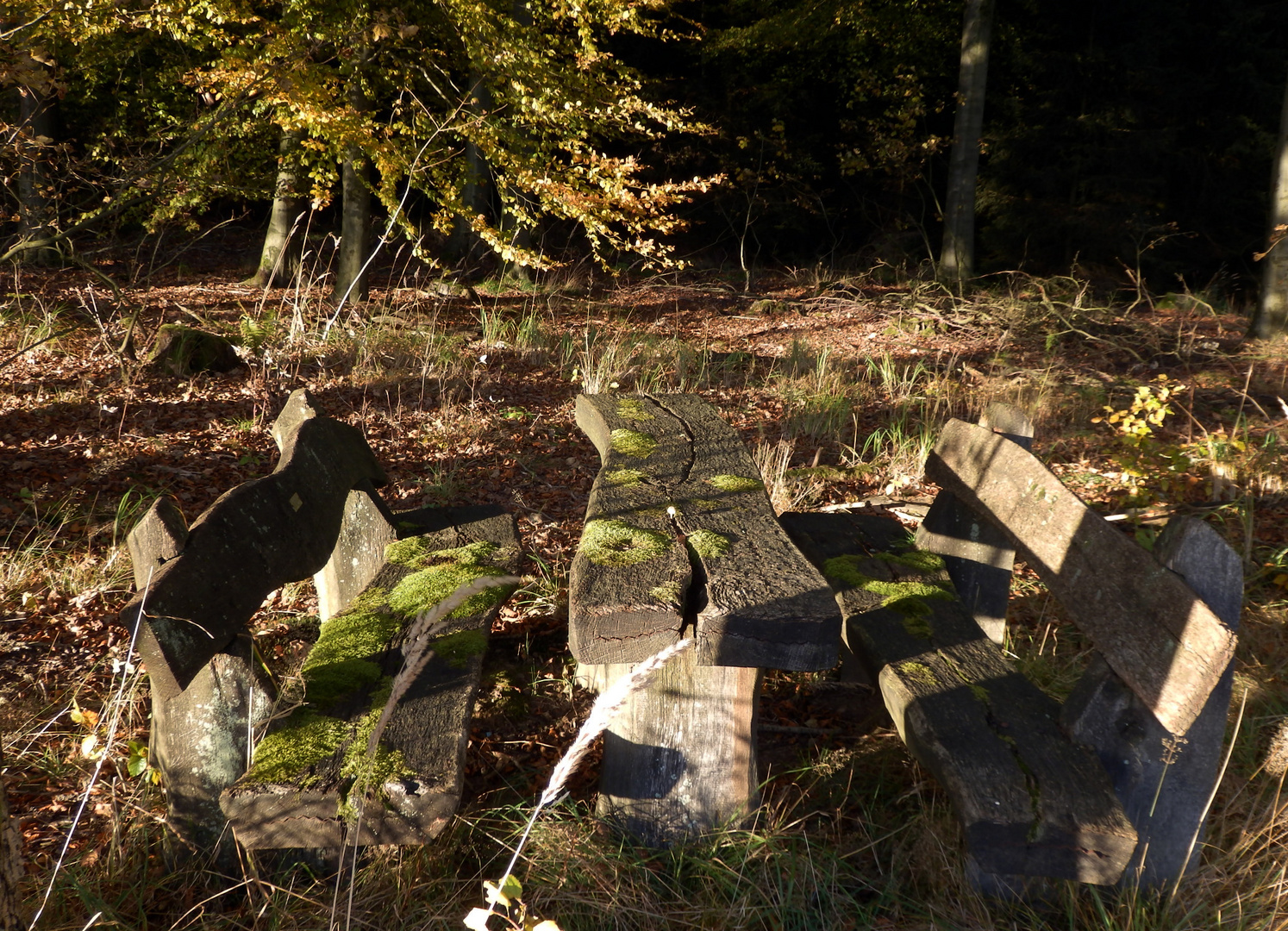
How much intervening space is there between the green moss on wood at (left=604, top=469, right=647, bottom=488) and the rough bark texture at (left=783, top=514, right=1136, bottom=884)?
0.70 m

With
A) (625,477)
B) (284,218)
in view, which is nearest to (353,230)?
(284,218)

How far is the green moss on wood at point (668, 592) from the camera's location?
2.00 metres

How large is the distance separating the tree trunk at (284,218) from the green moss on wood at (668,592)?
735 cm

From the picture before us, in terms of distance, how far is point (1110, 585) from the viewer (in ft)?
6.66

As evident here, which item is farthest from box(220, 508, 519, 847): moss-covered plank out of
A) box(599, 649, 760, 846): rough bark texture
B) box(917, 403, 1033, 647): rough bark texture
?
box(917, 403, 1033, 647): rough bark texture

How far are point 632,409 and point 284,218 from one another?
8.46 m

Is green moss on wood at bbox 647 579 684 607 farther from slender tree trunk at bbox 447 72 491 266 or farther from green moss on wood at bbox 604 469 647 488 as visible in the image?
slender tree trunk at bbox 447 72 491 266

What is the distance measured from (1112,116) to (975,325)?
248 inches

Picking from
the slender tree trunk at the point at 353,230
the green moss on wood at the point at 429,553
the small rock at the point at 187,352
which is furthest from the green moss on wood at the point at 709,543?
the slender tree trunk at the point at 353,230

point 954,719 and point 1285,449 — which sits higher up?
point 954,719

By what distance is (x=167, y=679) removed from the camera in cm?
180

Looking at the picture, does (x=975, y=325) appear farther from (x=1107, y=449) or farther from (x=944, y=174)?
(x=944, y=174)

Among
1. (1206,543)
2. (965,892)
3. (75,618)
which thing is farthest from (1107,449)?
(75,618)

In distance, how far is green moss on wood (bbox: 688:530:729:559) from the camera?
2271 millimetres
